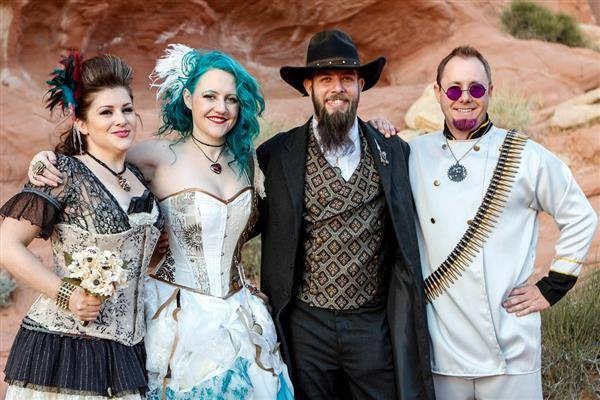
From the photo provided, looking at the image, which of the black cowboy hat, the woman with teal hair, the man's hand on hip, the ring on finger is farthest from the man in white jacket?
the ring on finger

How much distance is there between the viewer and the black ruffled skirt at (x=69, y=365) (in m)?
3.15

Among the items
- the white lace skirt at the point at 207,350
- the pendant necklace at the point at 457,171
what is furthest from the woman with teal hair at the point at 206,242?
the pendant necklace at the point at 457,171

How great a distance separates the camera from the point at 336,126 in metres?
3.96

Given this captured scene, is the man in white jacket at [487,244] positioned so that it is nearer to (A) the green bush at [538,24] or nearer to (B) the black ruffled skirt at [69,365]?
(B) the black ruffled skirt at [69,365]

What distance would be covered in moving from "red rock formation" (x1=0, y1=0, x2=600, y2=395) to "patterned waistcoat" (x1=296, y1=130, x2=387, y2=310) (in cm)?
442

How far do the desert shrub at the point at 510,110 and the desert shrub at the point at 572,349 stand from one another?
463cm

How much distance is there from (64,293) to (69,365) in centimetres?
33

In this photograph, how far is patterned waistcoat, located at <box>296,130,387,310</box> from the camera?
12.8ft

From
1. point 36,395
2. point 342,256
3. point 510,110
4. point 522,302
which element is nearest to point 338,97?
point 342,256

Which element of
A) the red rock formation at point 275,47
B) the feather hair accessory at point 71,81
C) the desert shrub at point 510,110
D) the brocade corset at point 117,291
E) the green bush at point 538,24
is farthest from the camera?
the green bush at point 538,24

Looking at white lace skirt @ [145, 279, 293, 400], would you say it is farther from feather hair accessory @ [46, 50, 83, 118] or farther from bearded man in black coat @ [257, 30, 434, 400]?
feather hair accessory @ [46, 50, 83, 118]

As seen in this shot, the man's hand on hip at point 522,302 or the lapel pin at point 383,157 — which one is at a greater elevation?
the lapel pin at point 383,157

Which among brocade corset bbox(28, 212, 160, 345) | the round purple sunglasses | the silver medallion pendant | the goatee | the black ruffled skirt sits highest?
the round purple sunglasses

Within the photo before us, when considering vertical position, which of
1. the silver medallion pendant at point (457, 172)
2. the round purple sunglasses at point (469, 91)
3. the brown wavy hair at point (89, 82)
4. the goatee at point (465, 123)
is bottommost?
the silver medallion pendant at point (457, 172)
